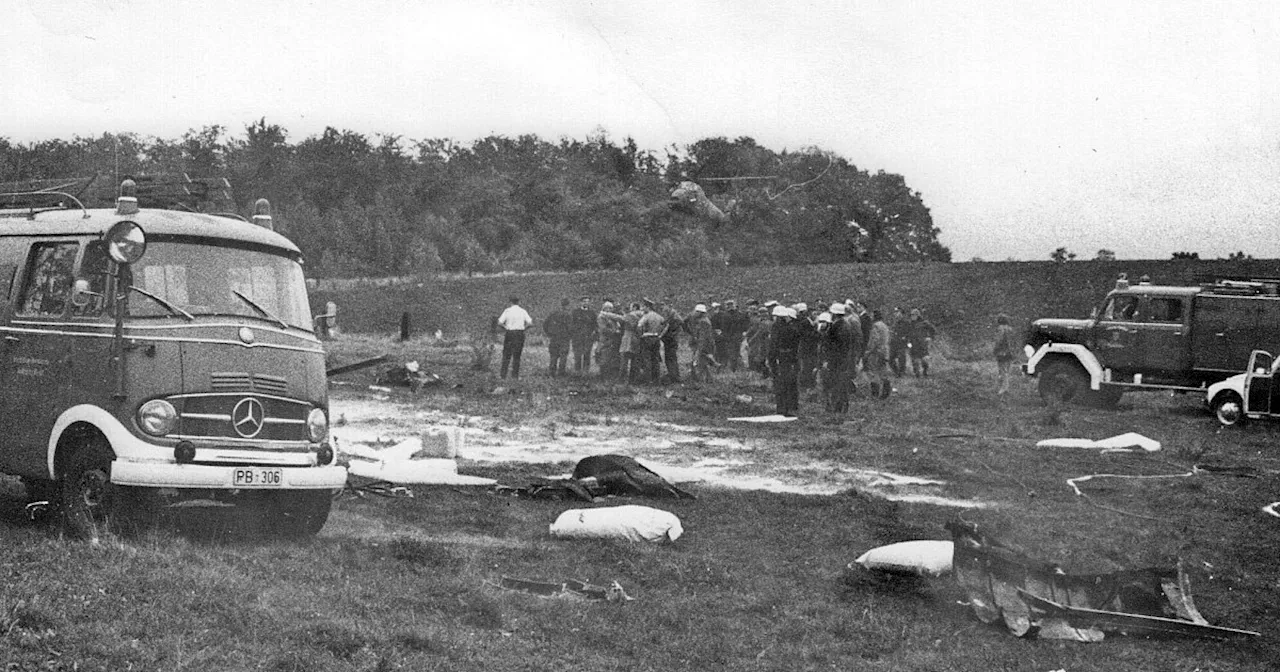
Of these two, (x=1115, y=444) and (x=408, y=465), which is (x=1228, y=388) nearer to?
(x=1115, y=444)

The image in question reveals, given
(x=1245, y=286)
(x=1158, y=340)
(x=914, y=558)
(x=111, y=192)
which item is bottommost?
(x=914, y=558)

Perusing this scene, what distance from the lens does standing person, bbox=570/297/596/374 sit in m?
27.4

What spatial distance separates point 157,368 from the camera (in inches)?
322

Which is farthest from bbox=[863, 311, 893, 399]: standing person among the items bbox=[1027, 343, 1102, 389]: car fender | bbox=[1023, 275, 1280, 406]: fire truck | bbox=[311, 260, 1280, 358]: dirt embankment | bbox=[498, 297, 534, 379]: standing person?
bbox=[311, 260, 1280, 358]: dirt embankment

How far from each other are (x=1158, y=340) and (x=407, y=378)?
13.6 metres

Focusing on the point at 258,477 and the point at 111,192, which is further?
the point at 111,192

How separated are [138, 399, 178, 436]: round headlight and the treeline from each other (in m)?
43.4

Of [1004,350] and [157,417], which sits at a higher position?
[157,417]

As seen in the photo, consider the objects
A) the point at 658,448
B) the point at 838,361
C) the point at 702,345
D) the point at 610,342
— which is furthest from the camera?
the point at 610,342

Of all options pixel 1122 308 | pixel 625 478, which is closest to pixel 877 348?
pixel 1122 308

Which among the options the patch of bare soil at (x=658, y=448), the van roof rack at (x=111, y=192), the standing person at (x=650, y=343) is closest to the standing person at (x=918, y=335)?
the standing person at (x=650, y=343)

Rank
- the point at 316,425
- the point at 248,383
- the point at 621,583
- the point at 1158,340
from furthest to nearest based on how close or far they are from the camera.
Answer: the point at 1158,340, the point at 316,425, the point at 248,383, the point at 621,583

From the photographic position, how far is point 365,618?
6.61m

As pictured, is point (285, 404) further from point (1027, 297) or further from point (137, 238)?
point (1027, 297)
